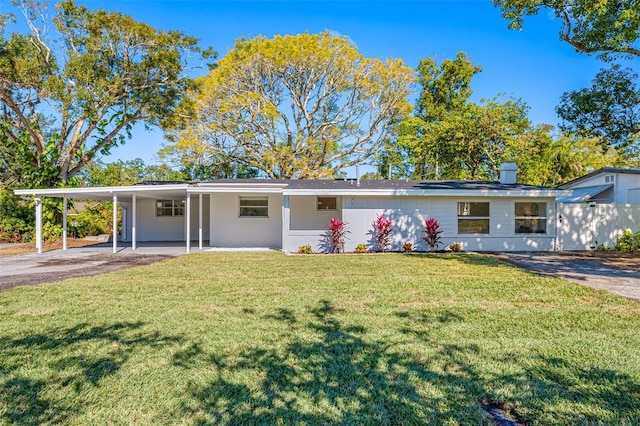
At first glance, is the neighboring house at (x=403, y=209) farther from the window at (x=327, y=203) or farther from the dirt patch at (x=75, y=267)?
the dirt patch at (x=75, y=267)

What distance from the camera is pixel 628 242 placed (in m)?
13.4

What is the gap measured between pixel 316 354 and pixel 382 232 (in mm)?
9590

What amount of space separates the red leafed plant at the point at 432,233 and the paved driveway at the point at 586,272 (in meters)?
2.47

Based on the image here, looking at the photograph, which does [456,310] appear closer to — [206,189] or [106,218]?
[206,189]

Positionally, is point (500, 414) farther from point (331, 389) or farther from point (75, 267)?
point (75, 267)

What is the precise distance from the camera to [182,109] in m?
19.4

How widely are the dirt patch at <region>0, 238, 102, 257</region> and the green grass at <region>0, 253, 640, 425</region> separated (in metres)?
9.13

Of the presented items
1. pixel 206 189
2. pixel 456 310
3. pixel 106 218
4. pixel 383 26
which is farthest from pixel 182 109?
pixel 456 310

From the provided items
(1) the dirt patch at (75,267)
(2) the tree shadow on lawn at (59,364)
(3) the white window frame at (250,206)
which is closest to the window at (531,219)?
(3) the white window frame at (250,206)

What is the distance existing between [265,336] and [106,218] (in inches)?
739

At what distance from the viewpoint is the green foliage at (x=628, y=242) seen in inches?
524

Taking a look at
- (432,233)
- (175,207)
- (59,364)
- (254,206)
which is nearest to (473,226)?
(432,233)

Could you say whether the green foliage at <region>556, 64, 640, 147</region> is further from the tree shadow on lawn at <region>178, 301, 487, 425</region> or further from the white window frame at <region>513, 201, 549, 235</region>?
the tree shadow on lawn at <region>178, 301, 487, 425</region>

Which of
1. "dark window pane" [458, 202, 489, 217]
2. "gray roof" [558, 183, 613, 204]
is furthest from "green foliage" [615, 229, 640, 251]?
"dark window pane" [458, 202, 489, 217]
